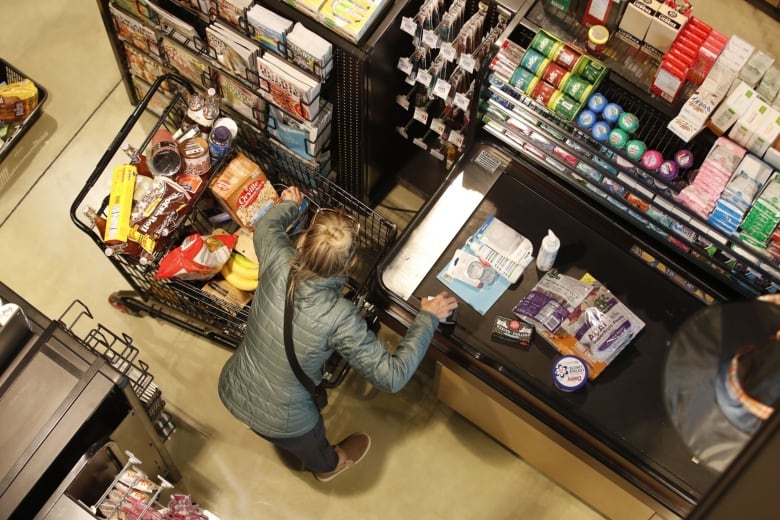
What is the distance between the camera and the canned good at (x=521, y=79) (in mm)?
3502

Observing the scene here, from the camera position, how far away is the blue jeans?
399cm

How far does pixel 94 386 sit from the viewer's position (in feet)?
9.75

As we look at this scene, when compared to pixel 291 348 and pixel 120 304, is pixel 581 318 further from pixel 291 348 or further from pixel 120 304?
pixel 120 304

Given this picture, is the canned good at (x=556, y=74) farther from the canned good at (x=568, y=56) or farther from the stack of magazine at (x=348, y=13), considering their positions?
the stack of magazine at (x=348, y=13)

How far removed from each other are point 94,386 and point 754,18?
473cm

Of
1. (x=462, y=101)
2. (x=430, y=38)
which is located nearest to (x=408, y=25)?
(x=430, y=38)

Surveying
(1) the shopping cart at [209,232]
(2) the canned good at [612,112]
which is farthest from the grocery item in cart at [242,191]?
(2) the canned good at [612,112]

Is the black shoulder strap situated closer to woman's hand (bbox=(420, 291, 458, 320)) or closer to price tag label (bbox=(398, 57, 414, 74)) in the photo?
woman's hand (bbox=(420, 291, 458, 320))

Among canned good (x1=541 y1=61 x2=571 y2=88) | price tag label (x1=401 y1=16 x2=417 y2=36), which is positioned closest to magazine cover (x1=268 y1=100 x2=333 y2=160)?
price tag label (x1=401 y1=16 x2=417 y2=36)

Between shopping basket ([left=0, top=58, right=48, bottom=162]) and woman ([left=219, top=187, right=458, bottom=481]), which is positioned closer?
woman ([left=219, top=187, right=458, bottom=481])

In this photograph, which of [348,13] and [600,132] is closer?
[600,132]

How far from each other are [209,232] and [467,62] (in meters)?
1.63

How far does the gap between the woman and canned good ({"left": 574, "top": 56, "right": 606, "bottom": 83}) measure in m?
1.06

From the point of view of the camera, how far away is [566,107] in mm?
3451
